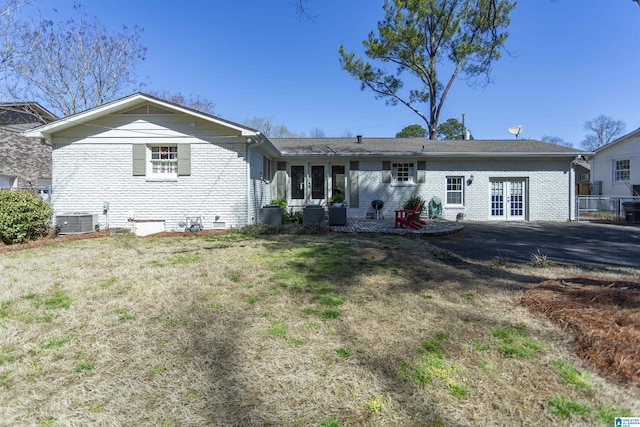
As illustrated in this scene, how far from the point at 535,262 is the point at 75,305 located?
275 inches

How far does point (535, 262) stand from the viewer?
5.77 m

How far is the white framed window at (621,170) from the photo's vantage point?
1962cm

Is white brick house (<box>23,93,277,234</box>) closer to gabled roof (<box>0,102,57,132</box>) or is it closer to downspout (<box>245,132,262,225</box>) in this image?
downspout (<box>245,132,262,225</box>)

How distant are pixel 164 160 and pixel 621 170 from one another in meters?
25.6

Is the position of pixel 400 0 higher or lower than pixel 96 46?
higher

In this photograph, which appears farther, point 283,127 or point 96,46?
point 283,127

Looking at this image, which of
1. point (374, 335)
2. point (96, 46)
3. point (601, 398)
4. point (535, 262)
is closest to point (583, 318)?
point (601, 398)

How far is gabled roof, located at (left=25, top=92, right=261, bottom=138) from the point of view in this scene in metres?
9.70

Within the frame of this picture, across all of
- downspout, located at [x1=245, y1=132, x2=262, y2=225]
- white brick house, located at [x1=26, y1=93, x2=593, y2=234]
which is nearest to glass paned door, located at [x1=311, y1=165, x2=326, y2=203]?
white brick house, located at [x1=26, y1=93, x2=593, y2=234]

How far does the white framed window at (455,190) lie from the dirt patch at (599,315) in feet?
32.3

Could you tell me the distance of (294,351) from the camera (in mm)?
2812

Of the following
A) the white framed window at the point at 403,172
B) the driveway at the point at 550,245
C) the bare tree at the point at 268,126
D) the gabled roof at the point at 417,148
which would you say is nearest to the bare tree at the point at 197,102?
the bare tree at the point at 268,126

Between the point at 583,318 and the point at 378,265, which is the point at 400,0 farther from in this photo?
the point at 583,318

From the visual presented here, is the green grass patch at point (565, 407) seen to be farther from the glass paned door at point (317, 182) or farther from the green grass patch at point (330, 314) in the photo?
the glass paned door at point (317, 182)
